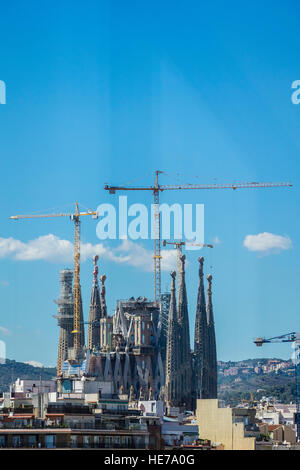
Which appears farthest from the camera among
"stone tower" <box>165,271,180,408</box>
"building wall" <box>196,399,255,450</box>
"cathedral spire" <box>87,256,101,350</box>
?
"cathedral spire" <box>87,256,101,350</box>

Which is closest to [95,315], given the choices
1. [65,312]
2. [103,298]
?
[103,298]

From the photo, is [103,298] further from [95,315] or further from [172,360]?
[172,360]

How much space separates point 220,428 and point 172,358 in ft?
211

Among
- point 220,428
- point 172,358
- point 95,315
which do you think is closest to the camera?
point 220,428

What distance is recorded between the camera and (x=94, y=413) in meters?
82.2

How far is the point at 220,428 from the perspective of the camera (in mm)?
89375

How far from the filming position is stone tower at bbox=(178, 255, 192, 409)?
155 m

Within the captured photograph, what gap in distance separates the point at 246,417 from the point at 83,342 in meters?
85.5

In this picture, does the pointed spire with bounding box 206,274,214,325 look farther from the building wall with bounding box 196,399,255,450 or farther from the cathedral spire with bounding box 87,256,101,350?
the building wall with bounding box 196,399,255,450

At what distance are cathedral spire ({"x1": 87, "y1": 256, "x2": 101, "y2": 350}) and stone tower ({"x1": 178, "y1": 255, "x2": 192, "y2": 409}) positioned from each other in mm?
15825

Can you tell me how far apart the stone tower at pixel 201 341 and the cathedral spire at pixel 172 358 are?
28.2ft

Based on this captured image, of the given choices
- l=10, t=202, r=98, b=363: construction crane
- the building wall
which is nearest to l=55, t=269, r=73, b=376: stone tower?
l=10, t=202, r=98, b=363: construction crane
